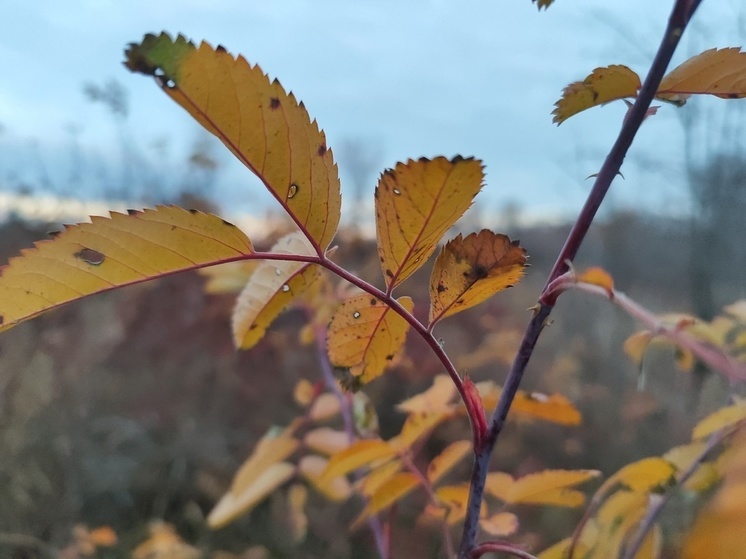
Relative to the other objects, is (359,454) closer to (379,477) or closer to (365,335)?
(379,477)

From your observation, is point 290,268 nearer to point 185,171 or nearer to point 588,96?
point 588,96

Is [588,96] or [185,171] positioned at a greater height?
[185,171]

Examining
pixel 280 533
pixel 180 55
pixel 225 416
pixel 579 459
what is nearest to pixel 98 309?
pixel 225 416

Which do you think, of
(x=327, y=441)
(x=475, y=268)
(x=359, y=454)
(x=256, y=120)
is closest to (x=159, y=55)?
(x=256, y=120)

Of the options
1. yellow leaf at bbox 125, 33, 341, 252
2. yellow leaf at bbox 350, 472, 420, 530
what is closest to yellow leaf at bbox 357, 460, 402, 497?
yellow leaf at bbox 350, 472, 420, 530

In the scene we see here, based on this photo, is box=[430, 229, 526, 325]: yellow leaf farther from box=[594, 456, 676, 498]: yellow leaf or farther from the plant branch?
box=[594, 456, 676, 498]: yellow leaf

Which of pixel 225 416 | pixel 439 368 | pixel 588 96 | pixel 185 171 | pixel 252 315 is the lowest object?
pixel 225 416
